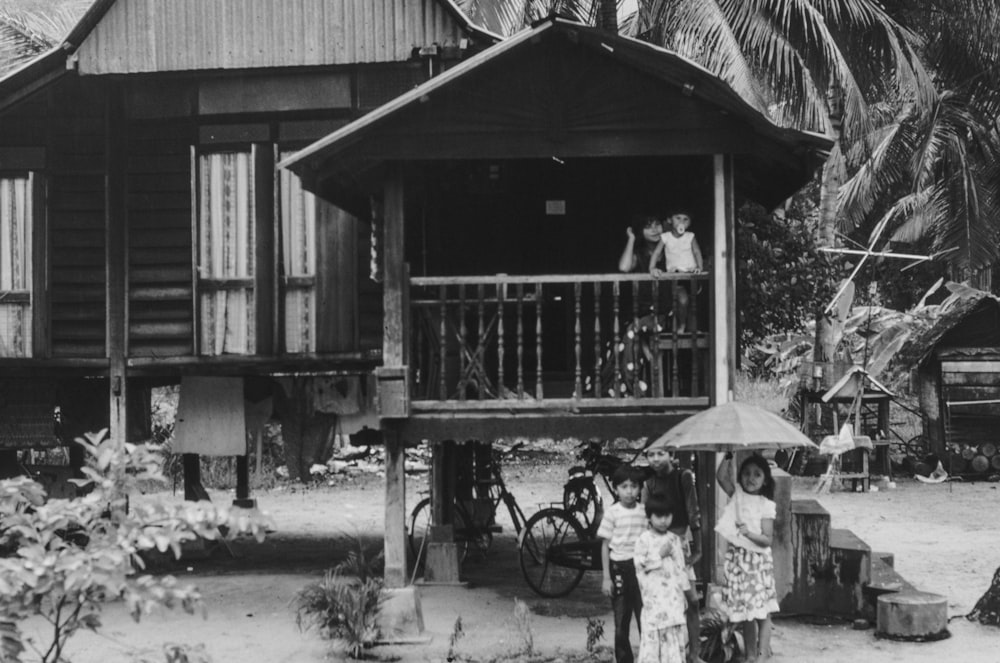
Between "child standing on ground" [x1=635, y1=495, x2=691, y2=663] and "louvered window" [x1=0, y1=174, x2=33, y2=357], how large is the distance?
7703mm

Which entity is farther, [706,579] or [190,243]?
[190,243]

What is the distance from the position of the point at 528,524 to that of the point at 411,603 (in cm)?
208

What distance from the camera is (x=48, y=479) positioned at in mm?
13859

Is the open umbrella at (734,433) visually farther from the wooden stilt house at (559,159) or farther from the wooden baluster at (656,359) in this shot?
the wooden baluster at (656,359)

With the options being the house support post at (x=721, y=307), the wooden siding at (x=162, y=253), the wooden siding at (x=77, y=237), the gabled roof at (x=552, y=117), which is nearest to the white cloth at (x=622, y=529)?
the house support post at (x=721, y=307)

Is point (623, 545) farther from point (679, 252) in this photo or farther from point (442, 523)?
point (442, 523)

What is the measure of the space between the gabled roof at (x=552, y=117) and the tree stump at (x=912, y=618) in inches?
142

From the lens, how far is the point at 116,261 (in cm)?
1282

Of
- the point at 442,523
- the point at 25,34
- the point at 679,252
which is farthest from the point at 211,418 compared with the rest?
the point at 25,34

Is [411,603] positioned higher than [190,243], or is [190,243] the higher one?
[190,243]

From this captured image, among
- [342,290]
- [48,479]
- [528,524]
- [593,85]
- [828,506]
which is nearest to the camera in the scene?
[593,85]

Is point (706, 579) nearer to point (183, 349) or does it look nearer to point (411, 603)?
point (411, 603)

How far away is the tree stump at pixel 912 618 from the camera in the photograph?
9742 mm

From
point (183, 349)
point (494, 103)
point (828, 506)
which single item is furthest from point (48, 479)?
point (828, 506)
